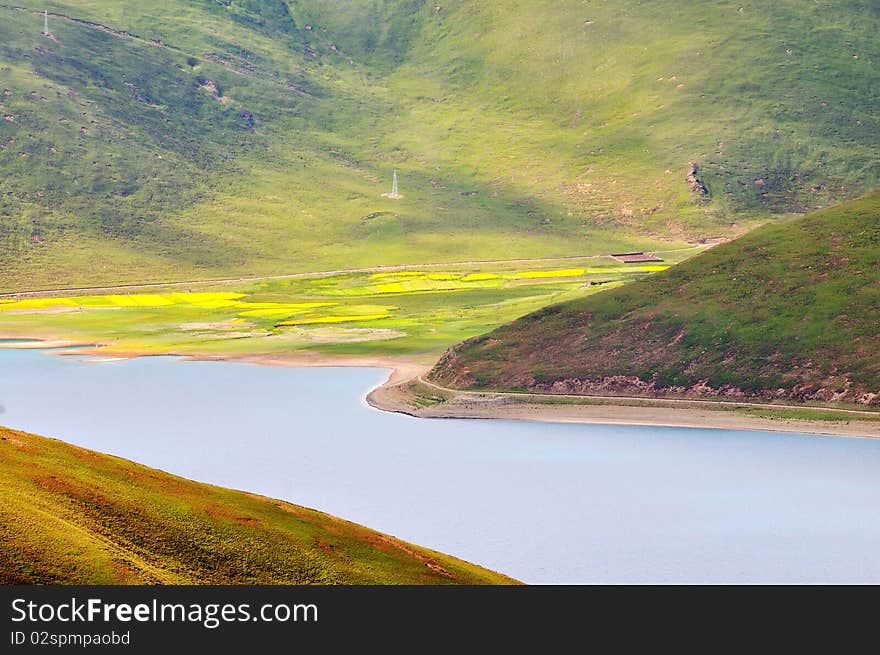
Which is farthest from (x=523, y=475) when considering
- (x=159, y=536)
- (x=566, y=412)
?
(x=159, y=536)

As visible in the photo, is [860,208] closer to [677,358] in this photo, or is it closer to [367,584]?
[677,358]

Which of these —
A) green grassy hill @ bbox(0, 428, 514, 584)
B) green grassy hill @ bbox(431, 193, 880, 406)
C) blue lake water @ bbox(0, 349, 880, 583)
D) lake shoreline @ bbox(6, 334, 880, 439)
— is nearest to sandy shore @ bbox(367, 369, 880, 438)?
lake shoreline @ bbox(6, 334, 880, 439)

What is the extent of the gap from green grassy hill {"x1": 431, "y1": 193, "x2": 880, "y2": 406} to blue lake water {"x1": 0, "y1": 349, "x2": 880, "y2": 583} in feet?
31.0

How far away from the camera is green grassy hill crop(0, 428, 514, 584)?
40.7 meters

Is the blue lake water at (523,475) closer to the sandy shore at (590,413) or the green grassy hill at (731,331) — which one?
the sandy shore at (590,413)

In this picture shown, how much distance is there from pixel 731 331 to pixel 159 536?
91744 mm

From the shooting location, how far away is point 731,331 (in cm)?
13062

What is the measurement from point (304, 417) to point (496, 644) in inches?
3550

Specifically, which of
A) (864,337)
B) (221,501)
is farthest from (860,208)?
(221,501)

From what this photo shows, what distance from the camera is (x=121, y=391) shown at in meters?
146

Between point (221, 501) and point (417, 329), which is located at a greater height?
point (417, 329)

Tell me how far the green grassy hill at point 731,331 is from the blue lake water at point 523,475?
372 inches

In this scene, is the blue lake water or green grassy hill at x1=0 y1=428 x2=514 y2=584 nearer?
green grassy hill at x1=0 y1=428 x2=514 y2=584

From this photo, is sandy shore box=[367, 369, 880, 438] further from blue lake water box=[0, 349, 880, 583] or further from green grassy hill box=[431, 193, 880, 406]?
green grassy hill box=[431, 193, 880, 406]
